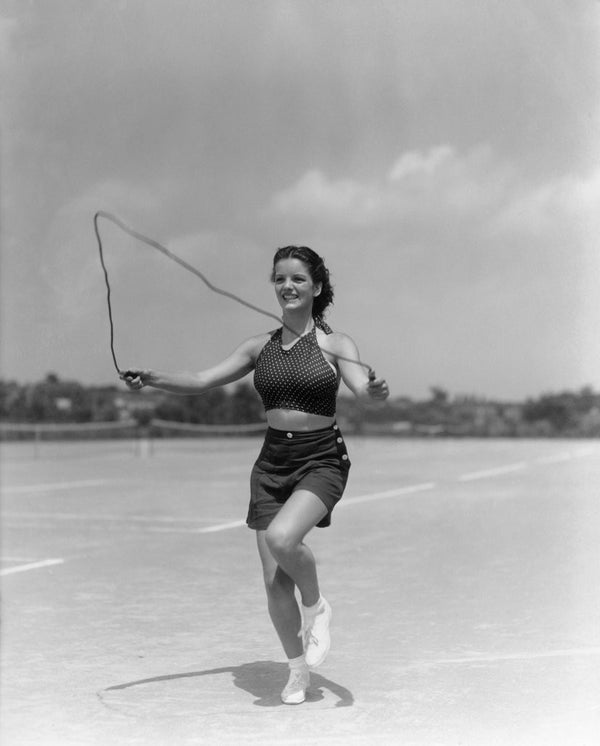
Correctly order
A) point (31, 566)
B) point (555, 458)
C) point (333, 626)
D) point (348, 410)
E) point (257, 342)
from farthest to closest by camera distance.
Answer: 1. point (348, 410)
2. point (555, 458)
3. point (31, 566)
4. point (333, 626)
5. point (257, 342)

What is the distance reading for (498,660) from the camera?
569 centimetres

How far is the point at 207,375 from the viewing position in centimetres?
510

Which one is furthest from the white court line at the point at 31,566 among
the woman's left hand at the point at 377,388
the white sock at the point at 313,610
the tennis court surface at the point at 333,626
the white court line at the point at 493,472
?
the white court line at the point at 493,472

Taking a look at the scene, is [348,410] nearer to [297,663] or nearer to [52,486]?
[52,486]

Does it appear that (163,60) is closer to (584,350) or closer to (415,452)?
(584,350)

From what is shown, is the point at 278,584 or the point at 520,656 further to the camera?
the point at 520,656

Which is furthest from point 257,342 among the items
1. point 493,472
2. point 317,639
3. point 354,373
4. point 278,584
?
point 493,472

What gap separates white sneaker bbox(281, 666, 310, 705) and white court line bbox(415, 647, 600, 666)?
835mm

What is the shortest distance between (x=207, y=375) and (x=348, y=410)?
3379cm

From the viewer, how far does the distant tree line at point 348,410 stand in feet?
109

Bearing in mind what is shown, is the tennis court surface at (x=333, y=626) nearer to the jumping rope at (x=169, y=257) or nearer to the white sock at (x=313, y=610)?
the white sock at (x=313, y=610)

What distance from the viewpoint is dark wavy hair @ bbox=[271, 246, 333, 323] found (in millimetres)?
5035

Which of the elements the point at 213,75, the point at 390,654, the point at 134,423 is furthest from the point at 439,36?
the point at 134,423

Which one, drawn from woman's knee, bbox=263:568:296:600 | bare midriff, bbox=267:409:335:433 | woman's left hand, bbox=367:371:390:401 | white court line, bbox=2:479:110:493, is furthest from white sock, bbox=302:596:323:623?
white court line, bbox=2:479:110:493
